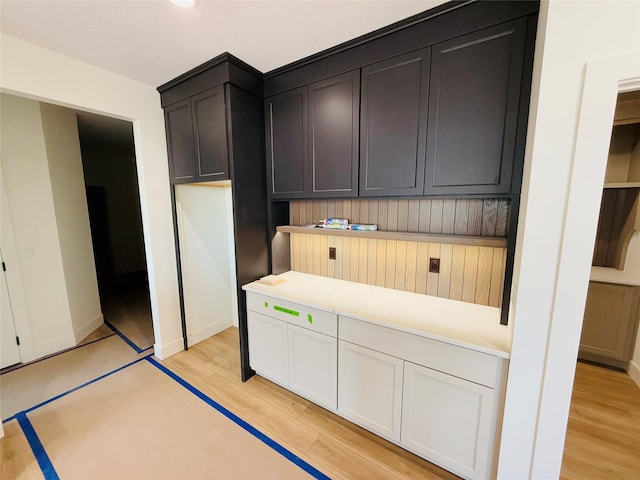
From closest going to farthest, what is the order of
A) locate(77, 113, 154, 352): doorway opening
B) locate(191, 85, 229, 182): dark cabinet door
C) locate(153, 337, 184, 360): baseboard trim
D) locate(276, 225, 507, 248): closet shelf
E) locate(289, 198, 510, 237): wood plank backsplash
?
locate(276, 225, 507, 248): closet shelf → locate(289, 198, 510, 237): wood plank backsplash → locate(191, 85, 229, 182): dark cabinet door → locate(153, 337, 184, 360): baseboard trim → locate(77, 113, 154, 352): doorway opening

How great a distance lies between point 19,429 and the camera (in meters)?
1.75

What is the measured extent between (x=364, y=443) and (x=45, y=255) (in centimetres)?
346

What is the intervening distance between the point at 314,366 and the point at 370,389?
431 millimetres

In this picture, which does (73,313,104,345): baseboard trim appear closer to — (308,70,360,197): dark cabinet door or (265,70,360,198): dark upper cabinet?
(265,70,360,198): dark upper cabinet

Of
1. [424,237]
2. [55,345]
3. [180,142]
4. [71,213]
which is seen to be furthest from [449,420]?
[71,213]

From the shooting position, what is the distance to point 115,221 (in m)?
5.50

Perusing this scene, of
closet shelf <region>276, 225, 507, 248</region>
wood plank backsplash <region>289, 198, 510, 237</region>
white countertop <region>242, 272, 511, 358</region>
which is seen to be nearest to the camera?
white countertop <region>242, 272, 511, 358</region>

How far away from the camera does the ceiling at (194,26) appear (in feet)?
4.38

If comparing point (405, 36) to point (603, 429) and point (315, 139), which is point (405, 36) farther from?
point (603, 429)

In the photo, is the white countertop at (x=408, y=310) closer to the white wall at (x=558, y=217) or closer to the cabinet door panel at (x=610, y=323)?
the white wall at (x=558, y=217)

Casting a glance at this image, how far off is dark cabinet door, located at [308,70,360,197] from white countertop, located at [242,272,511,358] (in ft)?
2.47

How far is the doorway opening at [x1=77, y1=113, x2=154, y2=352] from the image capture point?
12.4ft

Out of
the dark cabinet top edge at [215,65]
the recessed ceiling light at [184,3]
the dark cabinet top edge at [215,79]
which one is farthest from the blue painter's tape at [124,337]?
the recessed ceiling light at [184,3]

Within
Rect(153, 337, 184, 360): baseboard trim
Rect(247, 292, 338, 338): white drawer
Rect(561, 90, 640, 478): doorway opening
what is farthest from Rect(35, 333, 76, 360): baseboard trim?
Rect(561, 90, 640, 478): doorway opening
